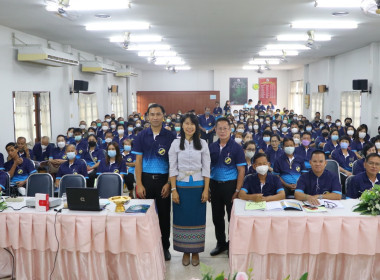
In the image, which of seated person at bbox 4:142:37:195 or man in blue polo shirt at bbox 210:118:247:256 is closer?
man in blue polo shirt at bbox 210:118:247:256

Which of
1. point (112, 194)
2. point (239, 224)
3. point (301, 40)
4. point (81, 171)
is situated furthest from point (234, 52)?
point (239, 224)

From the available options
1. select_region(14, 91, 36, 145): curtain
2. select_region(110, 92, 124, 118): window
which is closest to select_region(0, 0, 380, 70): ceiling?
select_region(14, 91, 36, 145): curtain

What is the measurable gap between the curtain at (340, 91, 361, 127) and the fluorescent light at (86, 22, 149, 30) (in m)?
8.45

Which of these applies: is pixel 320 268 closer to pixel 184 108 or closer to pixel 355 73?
pixel 355 73

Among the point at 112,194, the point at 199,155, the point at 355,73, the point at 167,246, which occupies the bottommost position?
the point at 167,246

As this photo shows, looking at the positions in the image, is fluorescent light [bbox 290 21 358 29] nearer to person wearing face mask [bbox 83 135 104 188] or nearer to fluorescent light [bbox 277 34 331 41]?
fluorescent light [bbox 277 34 331 41]

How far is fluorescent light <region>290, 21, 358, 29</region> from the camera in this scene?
8.56 m

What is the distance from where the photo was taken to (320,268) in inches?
155

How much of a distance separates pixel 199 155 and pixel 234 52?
11165 mm

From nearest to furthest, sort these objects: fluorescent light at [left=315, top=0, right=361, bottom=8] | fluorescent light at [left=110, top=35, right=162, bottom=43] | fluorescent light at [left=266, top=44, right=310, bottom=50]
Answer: fluorescent light at [left=315, top=0, right=361, bottom=8] → fluorescent light at [left=110, top=35, right=162, bottom=43] → fluorescent light at [left=266, top=44, right=310, bottom=50]

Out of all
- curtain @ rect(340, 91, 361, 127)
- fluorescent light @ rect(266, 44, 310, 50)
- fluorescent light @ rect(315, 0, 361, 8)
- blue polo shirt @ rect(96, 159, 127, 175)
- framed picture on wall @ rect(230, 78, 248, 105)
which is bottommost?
blue polo shirt @ rect(96, 159, 127, 175)

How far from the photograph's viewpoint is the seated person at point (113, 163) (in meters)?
7.20

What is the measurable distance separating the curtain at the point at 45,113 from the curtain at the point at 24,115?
677mm

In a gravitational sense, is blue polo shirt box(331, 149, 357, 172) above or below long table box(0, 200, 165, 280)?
above
